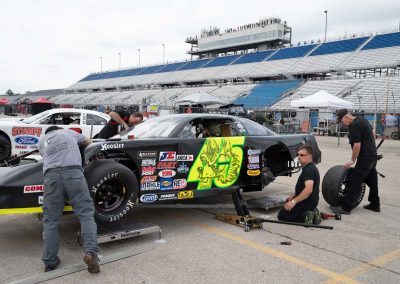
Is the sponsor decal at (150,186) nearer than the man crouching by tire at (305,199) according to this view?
Yes

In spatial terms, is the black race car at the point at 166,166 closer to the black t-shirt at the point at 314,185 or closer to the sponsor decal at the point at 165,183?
the sponsor decal at the point at 165,183

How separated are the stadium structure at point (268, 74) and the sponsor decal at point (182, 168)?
19335 mm

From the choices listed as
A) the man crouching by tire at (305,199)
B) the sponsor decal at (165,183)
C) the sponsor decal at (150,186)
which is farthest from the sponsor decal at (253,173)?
the sponsor decal at (150,186)

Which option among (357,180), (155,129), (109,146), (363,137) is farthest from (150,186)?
(363,137)

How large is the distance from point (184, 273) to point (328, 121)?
23252 millimetres

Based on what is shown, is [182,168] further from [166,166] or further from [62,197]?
[62,197]

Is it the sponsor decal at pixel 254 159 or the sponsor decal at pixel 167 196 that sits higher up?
the sponsor decal at pixel 254 159

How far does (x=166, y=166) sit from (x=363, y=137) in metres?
3.25

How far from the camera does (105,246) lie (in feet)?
13.9

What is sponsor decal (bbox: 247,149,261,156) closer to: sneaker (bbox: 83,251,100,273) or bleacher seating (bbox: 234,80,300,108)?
sneaker (bbox: 83,251,100,273)

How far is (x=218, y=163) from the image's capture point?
17.2ft

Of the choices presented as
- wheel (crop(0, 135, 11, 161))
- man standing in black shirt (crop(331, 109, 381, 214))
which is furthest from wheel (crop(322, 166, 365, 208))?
wheel (crop(0, 135, 11, 161))

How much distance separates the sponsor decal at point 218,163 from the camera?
5.05 meters

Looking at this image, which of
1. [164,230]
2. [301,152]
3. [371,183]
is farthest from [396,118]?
[164,230]
